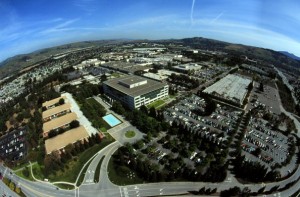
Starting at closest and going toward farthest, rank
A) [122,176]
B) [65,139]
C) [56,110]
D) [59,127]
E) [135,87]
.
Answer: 1. [122,176]
2. [65,139]
3. [59,127]
4. [56,110]
5. [135,87]

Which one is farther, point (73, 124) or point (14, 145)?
point (73, 124)

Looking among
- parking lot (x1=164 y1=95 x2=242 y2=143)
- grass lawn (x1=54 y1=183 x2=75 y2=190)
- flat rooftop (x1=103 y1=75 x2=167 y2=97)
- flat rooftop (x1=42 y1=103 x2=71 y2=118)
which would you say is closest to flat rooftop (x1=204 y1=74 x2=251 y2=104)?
parking lot (x1=164 y1=95 x2=242 y2=143)

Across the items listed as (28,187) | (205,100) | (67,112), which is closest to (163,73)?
(205,100)

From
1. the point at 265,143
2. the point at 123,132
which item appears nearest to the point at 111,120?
the point at 123,132

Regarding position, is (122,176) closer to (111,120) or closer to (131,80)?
(111,120)

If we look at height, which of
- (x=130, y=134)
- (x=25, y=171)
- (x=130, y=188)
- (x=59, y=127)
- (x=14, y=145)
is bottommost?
(x=130, y=188)

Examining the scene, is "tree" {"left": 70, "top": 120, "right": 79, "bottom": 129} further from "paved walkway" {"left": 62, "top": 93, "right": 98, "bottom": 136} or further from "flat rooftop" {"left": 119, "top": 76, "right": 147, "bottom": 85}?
"flat rooftop" {"left": 119, "top": 76, "right": 147, "bottom": 85}
